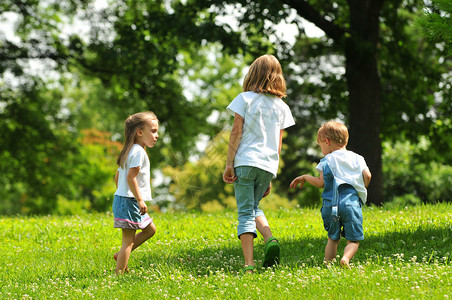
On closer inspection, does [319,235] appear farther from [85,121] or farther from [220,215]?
[85,121]

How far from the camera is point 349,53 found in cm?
1285

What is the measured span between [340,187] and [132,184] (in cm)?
214

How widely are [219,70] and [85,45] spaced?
654 inches

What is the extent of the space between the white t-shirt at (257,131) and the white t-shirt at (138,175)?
0.97 meters

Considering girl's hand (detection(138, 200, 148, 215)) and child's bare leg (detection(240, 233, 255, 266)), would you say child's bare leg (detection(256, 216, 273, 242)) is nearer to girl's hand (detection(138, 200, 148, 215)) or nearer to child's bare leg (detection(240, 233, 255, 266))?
child's bare leg (detection(240, 233, 255, 266))

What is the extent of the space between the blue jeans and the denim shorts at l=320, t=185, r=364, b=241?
76 cm

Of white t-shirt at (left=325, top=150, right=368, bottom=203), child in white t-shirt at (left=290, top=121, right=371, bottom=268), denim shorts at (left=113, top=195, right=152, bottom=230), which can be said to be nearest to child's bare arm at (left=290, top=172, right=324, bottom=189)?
child in white t-shirt at (left=290, top=121, right=371, bottom=268)

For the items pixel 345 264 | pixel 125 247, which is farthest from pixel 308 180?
pixel 125 247

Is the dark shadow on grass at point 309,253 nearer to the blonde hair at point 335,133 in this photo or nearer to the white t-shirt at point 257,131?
the white t-shirt at point 257,131

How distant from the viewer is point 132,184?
5305 millimetres

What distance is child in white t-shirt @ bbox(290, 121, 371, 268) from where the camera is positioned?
539 cm

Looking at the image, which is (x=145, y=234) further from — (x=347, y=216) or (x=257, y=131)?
(x=347, y=216)

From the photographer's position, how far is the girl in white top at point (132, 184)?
17.6ft

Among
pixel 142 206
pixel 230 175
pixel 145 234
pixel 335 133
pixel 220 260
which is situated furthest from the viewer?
pixel 220 260
